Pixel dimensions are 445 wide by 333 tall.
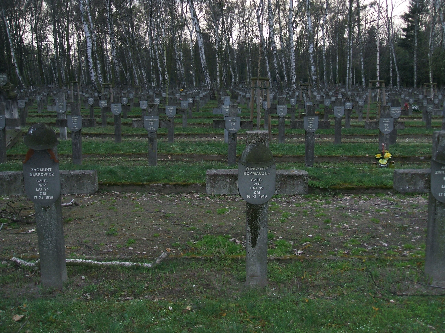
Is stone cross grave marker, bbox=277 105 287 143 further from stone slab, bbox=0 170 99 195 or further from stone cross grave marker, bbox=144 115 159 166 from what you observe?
stone slab, bbox=0 170 99 195

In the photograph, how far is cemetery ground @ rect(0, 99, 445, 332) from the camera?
4.31 meters

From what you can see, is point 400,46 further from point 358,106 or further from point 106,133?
point 106,133

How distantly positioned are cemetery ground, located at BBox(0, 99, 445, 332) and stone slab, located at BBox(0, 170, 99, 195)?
22 cm

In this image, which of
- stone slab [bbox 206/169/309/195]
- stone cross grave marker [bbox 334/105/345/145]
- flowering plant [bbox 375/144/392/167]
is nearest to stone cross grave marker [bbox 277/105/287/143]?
stone cross grave marker [bbox 334/105/345/145]

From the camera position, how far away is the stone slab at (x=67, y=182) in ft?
30.0

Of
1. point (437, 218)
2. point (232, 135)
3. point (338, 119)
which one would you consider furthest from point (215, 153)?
point (437, 218)

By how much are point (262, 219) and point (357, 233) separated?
2.77 metres

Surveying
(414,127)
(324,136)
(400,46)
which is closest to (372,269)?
(324,136)

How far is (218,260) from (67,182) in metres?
4.78

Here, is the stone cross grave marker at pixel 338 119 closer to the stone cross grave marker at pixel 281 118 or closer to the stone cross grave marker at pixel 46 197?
the stone cross grave marker at pixel 281 118

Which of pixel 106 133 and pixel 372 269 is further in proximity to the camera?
pixel 106 133

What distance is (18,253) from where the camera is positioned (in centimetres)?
630

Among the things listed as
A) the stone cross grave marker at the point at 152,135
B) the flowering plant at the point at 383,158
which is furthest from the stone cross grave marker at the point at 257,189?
the flowering plant at the point at 383,158

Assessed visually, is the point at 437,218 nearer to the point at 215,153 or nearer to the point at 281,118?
the point at 215,153
